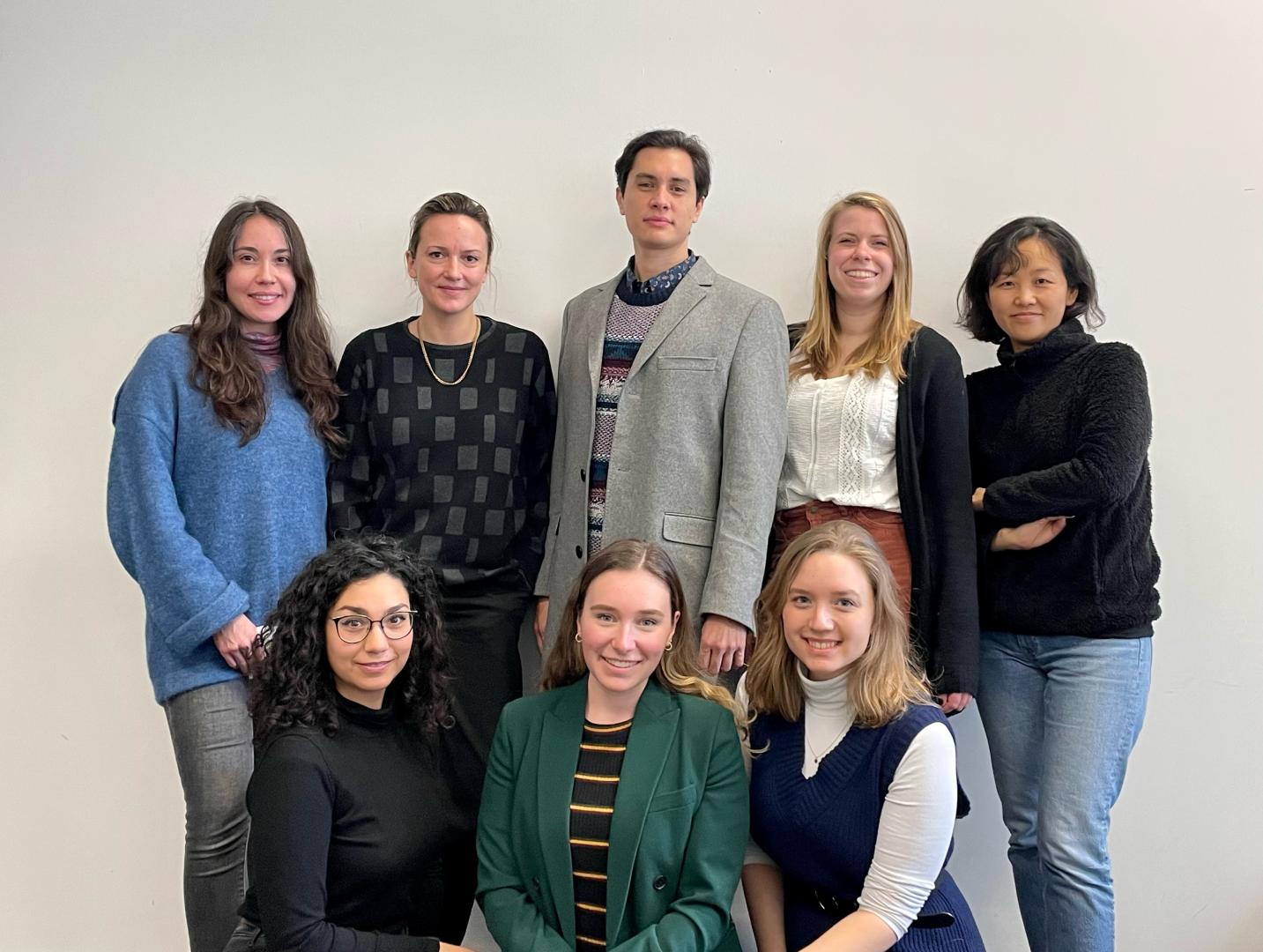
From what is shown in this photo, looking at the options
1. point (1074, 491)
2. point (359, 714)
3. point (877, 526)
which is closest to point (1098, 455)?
point (1074, 491)

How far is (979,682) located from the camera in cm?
219

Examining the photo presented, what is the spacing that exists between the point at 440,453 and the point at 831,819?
1081 millimetres

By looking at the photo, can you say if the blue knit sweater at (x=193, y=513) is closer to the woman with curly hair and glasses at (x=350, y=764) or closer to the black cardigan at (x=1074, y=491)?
the woman with curly hair and glasses at (x=350, y=764)

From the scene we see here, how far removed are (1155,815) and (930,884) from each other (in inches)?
44.5

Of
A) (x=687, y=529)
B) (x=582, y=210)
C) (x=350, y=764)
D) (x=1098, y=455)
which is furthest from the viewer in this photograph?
(x=582, y=210)

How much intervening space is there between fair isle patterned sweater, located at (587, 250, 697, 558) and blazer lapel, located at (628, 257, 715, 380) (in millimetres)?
26

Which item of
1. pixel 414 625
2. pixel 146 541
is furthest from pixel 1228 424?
pixel 146 541

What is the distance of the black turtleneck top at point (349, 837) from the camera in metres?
1.58

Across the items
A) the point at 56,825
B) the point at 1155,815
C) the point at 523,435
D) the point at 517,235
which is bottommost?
the point at 56,825

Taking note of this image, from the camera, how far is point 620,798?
174 centimetres

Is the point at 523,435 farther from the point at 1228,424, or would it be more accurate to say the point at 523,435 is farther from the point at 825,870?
the point at 1228,424

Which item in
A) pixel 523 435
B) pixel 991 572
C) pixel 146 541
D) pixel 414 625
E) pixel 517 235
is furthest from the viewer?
pixel 517 235

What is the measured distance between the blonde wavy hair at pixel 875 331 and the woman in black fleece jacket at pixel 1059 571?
19 centimetres

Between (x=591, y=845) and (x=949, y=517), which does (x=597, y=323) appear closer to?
(x=949, y=517)
